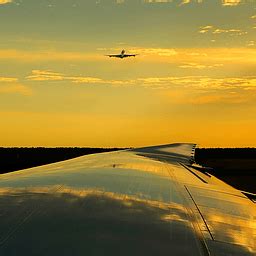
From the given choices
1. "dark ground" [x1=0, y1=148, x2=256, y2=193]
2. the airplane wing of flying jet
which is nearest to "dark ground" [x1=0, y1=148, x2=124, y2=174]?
"dark ground" [x1=0, y1=148, x2=256, y2=193]

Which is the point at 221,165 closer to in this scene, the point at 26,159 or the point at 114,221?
the point at 26,159

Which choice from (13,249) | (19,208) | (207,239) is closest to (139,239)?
(207,239)

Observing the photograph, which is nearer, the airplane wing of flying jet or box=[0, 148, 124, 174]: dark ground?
the airplane wing of flying jet

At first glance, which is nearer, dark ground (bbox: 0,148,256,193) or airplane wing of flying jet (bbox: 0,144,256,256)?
airplane wing of flying jet (bbox: 0,144,256,256)

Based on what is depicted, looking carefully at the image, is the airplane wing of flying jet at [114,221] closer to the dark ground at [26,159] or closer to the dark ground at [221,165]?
the dark ground at [221,165]

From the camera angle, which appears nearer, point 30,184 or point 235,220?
point 235,220

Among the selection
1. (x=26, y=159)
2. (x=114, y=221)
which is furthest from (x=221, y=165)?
(x=114, y=221)

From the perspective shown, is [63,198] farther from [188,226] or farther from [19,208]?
[188,226]

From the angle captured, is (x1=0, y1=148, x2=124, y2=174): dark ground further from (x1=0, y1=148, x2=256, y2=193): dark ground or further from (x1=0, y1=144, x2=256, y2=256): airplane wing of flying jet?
(x1=0, y1=144, x2=256, y2=256): airplane wing of flying jet

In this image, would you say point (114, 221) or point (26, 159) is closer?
point (114, 221)

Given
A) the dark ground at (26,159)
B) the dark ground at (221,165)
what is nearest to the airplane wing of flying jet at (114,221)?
the dark ground at (221,165)

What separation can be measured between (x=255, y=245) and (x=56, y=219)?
66.3 inches

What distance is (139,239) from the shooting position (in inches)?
143

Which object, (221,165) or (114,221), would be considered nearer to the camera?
(114,221)
